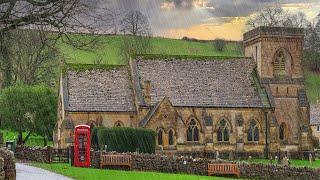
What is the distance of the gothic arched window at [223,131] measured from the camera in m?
62.3

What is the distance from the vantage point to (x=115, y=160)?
128 ft

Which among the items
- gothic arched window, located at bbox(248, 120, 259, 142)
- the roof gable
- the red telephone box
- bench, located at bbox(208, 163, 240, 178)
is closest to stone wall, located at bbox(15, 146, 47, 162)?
the red telephone box

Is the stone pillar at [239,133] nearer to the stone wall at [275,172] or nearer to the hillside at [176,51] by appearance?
the stone wall at [275,172]

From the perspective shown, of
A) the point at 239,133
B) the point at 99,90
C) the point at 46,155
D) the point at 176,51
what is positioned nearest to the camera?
the point at 46,155

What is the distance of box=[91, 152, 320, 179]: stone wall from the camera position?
37594 mm

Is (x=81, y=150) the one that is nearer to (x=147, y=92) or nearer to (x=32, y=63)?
(x=147, y=92)

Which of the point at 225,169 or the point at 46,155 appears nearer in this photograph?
the point at 225,169

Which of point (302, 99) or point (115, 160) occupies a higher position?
point (302, 99)

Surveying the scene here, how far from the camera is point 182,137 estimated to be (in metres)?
60.7

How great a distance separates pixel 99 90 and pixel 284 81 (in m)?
17.7

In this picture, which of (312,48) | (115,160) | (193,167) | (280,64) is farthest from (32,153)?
(312,48)

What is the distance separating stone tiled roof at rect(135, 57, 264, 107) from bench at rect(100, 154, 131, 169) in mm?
21349

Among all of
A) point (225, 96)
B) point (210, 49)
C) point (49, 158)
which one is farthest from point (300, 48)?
point (210, 49)

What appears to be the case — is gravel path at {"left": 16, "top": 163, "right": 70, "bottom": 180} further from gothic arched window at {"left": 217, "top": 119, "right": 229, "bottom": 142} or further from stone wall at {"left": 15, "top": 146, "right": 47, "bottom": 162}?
gothic arched window at {"left": 217, "top": 119, "right": 229, "bottom": 142}
